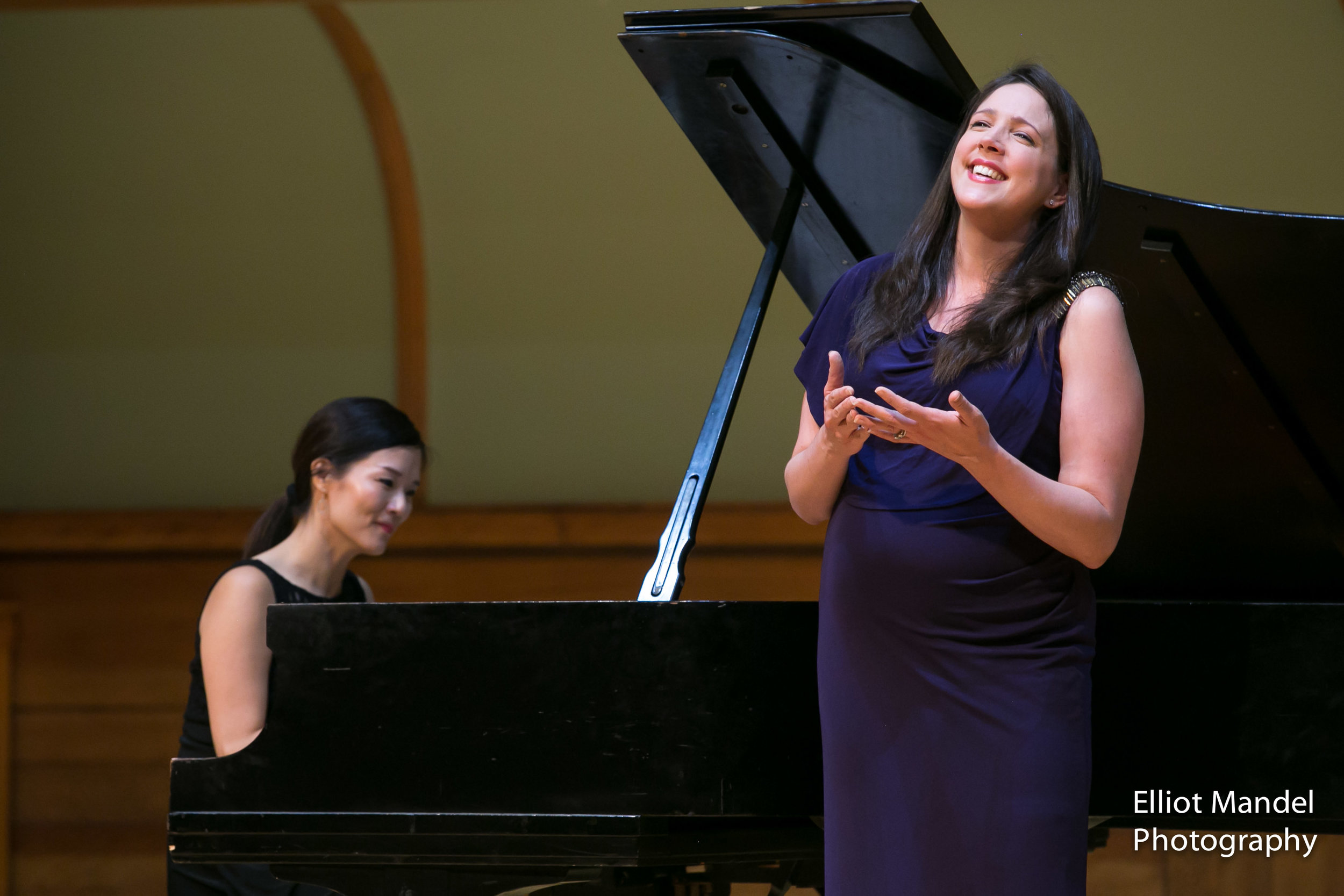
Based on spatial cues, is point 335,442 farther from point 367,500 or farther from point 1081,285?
point 1081,285

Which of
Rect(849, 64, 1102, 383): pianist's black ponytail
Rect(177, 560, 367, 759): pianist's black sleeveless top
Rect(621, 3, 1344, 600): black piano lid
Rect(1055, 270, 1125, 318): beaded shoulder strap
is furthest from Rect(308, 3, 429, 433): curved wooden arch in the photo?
Rect(1055, 270, 1125, 318): beaded shoulder strap

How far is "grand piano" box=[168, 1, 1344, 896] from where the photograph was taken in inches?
66.2

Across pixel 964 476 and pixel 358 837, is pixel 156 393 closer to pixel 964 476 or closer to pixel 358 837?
pixel 358 837

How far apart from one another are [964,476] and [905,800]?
35 centimetres

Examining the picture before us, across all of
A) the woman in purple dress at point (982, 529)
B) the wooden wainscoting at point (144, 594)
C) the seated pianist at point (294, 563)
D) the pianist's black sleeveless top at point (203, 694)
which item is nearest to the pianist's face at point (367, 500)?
the seated pianist at point (294, 563)

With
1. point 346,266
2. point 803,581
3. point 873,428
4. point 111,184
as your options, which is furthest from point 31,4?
point 873,428

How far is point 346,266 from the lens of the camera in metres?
4.19

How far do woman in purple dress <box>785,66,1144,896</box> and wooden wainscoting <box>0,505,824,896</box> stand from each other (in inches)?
96.3

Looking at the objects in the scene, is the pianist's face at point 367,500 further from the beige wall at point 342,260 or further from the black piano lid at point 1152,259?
the beige wall at point 342,260

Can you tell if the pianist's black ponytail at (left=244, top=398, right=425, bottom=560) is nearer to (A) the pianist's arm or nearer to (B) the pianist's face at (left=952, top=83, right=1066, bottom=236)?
(A) the pianist's arm

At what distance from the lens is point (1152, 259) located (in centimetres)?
193

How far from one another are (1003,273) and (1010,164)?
0.12 meters

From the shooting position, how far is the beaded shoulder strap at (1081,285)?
1.37 metres

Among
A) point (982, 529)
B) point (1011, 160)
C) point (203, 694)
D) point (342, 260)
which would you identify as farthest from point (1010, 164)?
point (342, 260)
